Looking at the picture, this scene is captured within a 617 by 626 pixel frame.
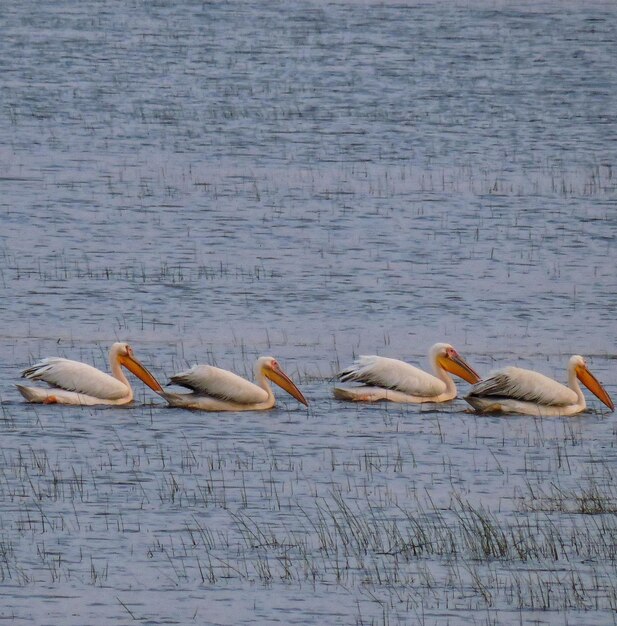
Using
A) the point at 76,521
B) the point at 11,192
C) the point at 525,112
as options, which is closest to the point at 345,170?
the point at 11,192

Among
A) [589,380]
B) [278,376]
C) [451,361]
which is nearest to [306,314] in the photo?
[451,361]

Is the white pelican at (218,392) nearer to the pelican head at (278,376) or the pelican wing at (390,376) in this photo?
the pelican head at (278,376)

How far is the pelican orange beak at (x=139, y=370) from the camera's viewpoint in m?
16.0

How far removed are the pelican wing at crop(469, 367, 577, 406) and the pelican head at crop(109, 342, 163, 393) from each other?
257 centimetres

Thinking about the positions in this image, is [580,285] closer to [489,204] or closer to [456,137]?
[489,204]

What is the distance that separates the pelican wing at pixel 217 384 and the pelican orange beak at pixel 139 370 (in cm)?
35

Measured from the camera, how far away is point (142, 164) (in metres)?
32.2

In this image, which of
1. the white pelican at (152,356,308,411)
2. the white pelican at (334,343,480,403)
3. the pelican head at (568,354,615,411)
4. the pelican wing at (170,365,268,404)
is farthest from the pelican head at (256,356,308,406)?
the pelican head at (568,354,615,411)

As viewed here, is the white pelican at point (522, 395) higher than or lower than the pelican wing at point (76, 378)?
lower

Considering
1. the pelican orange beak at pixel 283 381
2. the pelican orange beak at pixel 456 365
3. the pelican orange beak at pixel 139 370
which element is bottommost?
the pelican orange beak at pixel 456 365

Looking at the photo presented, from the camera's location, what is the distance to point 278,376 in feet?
52.6

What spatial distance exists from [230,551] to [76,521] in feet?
3.69

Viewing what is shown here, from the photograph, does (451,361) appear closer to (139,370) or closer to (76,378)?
(139,370)

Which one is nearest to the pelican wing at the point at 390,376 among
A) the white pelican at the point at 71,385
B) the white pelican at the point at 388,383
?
the white pelican at the point at 388,383
